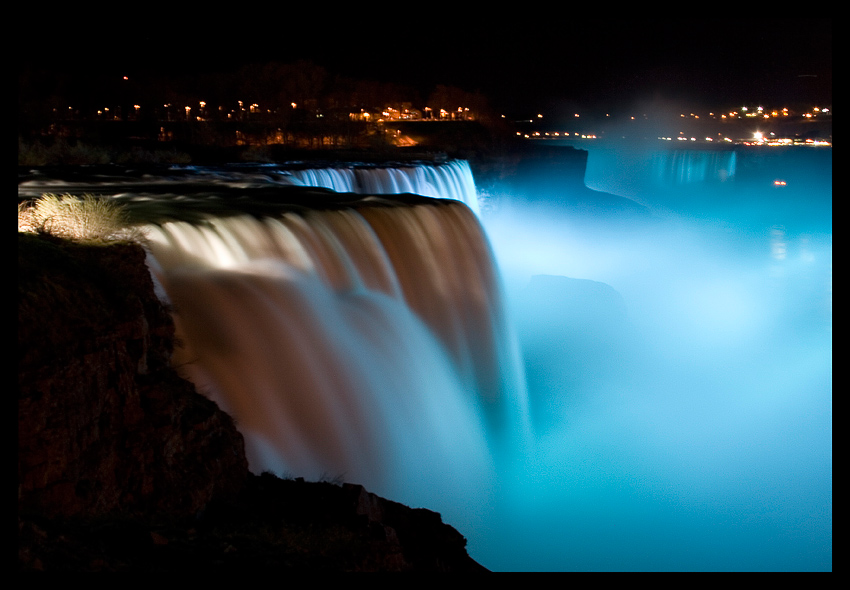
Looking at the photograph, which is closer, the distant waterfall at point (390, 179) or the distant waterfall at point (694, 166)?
the distant waterfall at point (390, 179)

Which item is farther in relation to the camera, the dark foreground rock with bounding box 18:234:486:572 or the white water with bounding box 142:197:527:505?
the white water with bounding box 142:197:527:505

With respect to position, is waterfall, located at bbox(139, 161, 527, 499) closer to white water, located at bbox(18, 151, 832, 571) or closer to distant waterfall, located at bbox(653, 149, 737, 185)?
white water, located at bbox(18, 151, 832, 571)

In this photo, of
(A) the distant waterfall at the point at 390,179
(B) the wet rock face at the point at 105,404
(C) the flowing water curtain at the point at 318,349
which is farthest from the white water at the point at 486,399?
(A) the distant waterfall at the point at 390,179

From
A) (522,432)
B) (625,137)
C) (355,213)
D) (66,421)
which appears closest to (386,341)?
(355,213)

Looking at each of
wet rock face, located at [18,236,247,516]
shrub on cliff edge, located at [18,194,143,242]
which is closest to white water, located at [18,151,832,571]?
wet rock face, located at [18,236,247,516]

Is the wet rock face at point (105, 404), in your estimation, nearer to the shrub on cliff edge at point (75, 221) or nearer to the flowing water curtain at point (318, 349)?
the shrub on cliff edge at point (75, 221)

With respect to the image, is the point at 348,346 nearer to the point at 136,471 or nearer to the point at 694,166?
the point at 136,471
